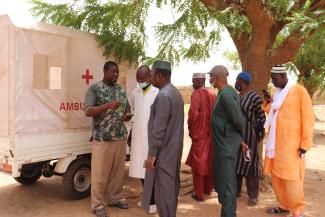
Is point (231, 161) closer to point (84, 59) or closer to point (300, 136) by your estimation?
point (300, 136)

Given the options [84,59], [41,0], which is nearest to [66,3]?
[41,0]

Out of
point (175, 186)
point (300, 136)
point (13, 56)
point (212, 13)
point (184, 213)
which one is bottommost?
point (184, 213)

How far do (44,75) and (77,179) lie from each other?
5.15 feet

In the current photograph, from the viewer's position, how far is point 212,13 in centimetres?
597

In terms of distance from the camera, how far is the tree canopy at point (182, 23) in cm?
600

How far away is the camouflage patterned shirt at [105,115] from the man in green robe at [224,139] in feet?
4.57

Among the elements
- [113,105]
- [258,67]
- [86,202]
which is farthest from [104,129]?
[258,67]

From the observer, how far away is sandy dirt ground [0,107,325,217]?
5.33 m

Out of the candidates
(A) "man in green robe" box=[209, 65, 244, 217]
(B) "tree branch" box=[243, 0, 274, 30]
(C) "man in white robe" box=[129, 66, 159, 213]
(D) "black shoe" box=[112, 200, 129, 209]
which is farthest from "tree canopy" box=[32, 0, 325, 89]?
(D) "black shoe" box=[112, 200, 129, 209]

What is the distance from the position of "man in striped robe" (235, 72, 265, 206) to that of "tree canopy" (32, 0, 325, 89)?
39.3 inches

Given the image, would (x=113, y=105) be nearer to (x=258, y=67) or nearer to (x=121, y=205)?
(x=121, y=205)

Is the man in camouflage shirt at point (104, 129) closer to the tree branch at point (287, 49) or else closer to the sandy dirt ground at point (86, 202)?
the sandy dirt ground at point (86, 202)

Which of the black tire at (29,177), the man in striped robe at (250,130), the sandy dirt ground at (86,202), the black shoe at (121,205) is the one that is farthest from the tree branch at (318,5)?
the black tire at (29,177)

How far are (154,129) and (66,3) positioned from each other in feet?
10.7
